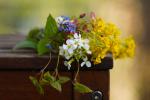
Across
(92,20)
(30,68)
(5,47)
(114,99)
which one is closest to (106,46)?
(92,20)

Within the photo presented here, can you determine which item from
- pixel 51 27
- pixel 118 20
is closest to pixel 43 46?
pixel 51 27

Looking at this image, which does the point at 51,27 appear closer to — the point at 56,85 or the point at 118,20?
the point at 56,85

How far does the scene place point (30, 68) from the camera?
1118 millimetres

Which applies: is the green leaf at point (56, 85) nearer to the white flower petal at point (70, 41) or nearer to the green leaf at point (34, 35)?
the white flower petal at point (70, 41)

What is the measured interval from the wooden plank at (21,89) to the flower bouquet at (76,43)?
29mm

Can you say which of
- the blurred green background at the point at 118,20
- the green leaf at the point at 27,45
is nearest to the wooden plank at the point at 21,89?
the green leaf at the point at 27,45

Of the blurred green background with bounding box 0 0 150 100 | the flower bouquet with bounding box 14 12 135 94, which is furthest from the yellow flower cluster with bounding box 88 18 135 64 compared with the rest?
the blurred green background with bounding box 0 0 150 100

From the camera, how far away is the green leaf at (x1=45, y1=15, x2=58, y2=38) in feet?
3.69

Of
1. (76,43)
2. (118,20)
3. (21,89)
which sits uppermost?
(118,20)

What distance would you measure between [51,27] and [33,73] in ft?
0.37

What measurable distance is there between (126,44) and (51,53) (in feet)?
0.68

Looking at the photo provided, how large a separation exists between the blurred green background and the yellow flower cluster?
157 centimetres

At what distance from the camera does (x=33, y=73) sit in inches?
44.2

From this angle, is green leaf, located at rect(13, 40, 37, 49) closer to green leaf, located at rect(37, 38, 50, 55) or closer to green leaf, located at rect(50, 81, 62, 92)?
green leaf, located at rect(37, 38, 50, 55)
